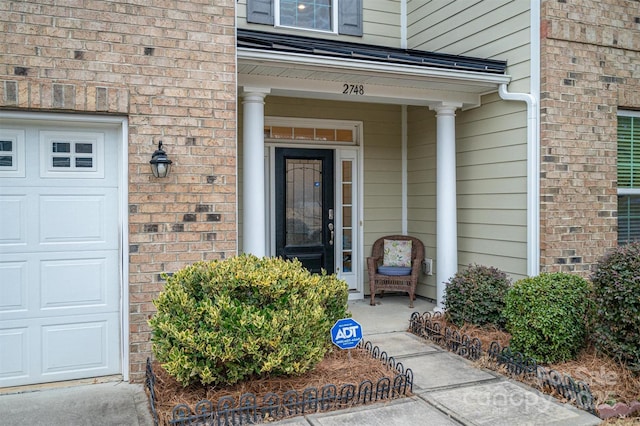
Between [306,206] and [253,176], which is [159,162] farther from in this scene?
[306,206]

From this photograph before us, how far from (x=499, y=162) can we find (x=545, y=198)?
730mm

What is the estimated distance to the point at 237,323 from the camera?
3.38 metres

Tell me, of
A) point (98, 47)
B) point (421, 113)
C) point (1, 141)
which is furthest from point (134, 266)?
point (421, 113)

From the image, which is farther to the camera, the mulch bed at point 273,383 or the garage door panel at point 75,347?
the garage door panel at point 75,347

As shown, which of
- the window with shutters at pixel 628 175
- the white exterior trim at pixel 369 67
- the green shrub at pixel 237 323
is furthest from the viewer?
the window with shutters at pixel 628 175

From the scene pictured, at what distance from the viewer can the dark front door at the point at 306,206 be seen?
6.89 meters

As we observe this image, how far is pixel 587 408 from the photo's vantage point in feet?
11.5

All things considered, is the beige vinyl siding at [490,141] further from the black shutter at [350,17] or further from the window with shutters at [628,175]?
the window with shutters at [628,175]

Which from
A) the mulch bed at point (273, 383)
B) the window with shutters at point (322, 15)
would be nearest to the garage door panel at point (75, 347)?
the mulch bed at point (273, 383)

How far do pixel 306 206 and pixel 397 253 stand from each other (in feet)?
4.64

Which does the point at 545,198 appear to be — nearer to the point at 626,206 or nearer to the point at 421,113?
the point at 626,206

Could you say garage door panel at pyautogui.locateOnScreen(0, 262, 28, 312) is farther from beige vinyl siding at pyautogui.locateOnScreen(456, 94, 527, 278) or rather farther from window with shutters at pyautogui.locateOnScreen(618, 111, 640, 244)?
window with shutters at pyautogui.locateOnScreen(618, 111, 640, 244)

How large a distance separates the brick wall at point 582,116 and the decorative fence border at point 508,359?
1245 mm

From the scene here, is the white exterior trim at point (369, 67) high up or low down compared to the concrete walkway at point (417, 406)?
up
